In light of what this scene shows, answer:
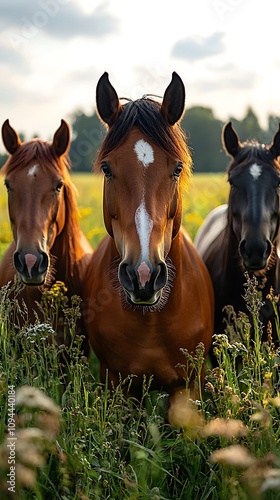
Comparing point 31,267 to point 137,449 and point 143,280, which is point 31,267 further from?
point 137,449

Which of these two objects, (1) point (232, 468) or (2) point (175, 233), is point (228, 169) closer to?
(2) point (175, 233)

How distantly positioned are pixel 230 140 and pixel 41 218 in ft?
A: 6.34

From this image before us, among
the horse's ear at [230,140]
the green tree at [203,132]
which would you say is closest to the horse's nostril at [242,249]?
the horse's ear at [230,140]

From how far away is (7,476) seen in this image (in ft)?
9.19

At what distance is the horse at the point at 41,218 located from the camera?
12.9ft

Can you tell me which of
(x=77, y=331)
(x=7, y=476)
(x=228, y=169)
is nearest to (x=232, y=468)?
(x=7, y=476)

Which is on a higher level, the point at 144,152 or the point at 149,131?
the point at 149,131

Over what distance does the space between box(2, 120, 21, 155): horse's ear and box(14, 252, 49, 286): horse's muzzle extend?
1158mm

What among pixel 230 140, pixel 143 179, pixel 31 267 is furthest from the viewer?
pixel 230 140

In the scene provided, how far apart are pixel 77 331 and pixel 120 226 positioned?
157 centimetres

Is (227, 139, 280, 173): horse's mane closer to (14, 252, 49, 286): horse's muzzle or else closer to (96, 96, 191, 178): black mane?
(96, 96, 191, 178): black mane

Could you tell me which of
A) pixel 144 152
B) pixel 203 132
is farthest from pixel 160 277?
pixel 203 132

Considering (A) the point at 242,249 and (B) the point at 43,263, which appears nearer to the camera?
(B) the point at 43,263

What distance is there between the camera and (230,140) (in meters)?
4.99
